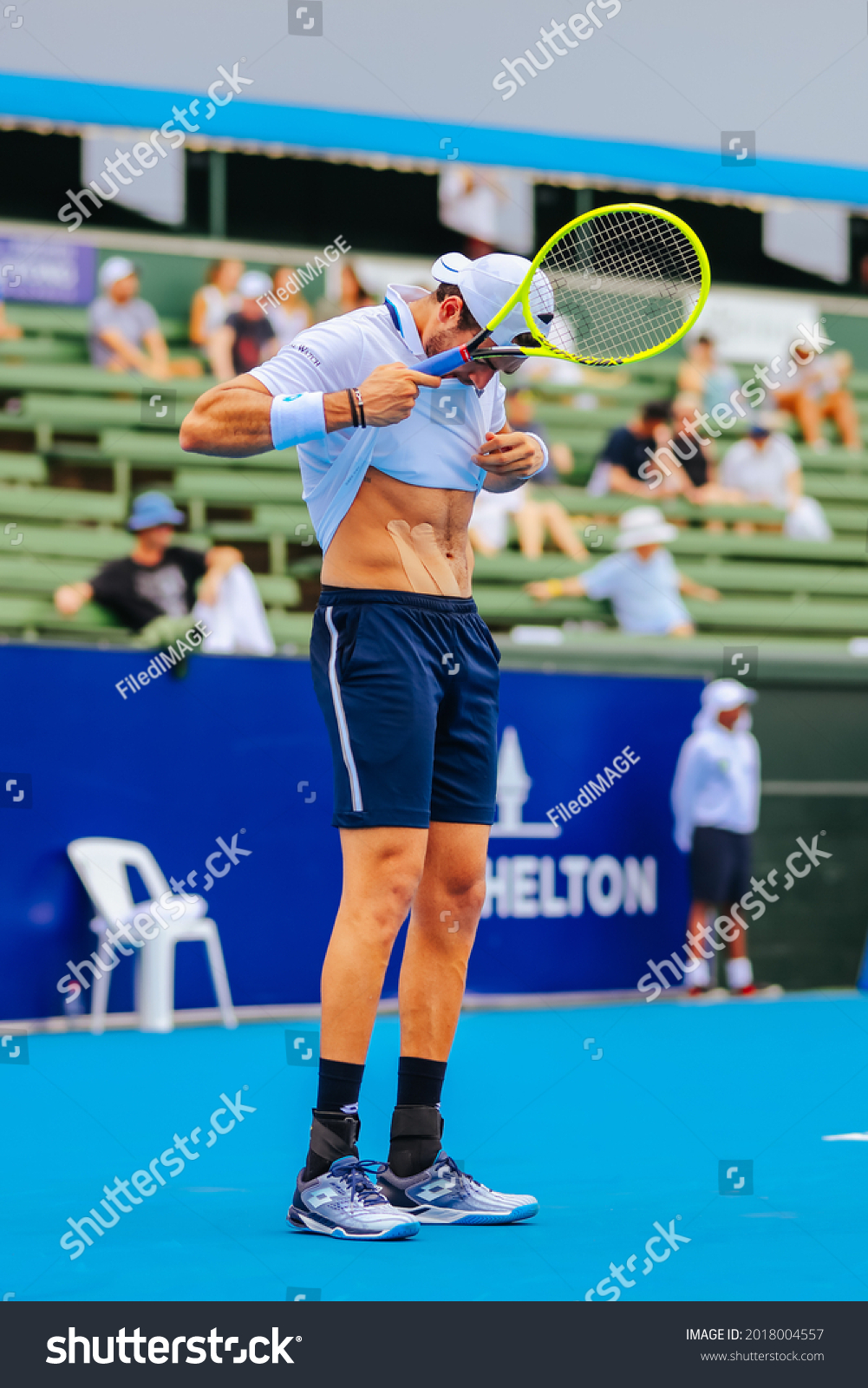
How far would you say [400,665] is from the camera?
3.36 m

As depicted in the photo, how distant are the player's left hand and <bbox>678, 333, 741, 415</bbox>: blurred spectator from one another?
9987 millimetres

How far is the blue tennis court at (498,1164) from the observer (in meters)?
2.80

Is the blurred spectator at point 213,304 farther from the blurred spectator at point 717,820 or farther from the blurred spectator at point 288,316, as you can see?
the blurred spectator at point 717,820

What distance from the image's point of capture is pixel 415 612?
135 inches

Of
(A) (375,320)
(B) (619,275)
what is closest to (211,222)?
(B) (619,275)

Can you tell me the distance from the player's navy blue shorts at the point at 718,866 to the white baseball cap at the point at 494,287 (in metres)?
5.98

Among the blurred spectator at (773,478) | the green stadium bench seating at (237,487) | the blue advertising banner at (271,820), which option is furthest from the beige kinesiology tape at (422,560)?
the blurred spectator at (773,478)

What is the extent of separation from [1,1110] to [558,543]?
7.62 metres

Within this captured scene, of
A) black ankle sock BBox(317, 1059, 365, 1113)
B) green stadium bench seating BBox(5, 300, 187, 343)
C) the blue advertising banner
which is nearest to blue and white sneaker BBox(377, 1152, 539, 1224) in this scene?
black ankle sock BBox(317, 1059, 365, 1113)

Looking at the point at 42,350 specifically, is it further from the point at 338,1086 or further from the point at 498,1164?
the point at 338,1086

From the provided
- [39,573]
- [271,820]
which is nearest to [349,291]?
[39,573]

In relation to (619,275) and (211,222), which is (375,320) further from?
(211,222)

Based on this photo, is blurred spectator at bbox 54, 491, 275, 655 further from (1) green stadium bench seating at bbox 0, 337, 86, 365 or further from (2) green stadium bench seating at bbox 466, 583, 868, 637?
(1) green stadium bench seating at bbox 0, 337, 86, 365
